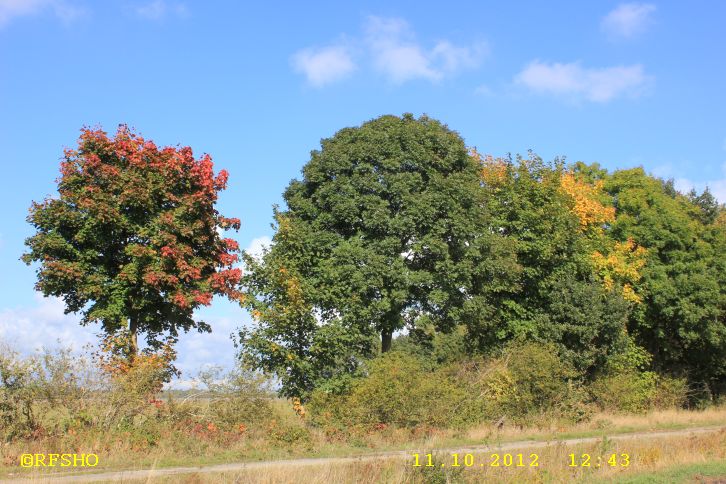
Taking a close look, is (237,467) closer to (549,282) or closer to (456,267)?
(456,267)

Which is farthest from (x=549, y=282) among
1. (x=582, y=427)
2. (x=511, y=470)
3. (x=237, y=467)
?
(x=237, y=467)

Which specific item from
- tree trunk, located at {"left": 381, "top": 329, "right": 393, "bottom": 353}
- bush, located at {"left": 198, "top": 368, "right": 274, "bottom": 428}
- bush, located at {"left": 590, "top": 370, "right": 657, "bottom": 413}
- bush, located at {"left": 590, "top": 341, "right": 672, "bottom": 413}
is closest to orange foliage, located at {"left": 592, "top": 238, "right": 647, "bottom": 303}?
bush, located at {"left": 590, "top": 341, "right": 672, "bottom": 413}

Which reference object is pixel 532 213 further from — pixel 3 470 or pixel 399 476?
pixel 3 470

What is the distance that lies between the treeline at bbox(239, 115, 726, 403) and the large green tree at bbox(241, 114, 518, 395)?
0.06 m

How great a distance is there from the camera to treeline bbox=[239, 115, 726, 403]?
21188mm

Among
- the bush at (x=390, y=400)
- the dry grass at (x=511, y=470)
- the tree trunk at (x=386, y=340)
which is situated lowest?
the dry grass at (x=511, y=470)

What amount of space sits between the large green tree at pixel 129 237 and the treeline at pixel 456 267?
2.93 metres

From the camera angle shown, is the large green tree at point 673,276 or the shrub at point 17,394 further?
the large green tree at point 673,276

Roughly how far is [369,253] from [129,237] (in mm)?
7941

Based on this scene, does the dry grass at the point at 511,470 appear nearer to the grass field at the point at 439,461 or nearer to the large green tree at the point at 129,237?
the grass field at the point at 439,461

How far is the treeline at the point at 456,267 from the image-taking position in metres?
21.2

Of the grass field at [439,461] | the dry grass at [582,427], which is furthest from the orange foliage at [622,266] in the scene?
the grass field at [439,461]

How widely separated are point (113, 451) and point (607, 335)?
21824mm

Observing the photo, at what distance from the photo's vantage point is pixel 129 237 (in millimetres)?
18297
